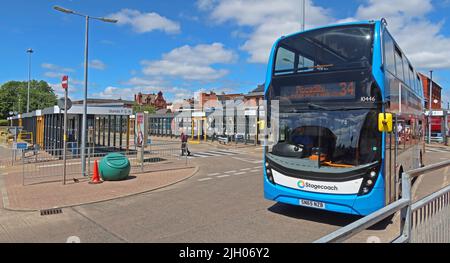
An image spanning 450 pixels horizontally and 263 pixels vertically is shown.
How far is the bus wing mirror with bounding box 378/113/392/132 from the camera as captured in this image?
17.8 feet

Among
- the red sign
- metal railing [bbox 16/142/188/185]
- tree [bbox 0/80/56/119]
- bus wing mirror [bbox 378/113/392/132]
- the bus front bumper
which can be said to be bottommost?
metal railing [bbox 16/142/188/185]

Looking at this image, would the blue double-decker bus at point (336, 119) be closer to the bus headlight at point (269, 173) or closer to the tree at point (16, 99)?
the bus headlight at point (269, 173)

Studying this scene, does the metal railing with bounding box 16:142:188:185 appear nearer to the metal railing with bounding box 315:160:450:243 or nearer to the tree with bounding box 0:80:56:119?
the metal railing with bounding box 315:160:450:243

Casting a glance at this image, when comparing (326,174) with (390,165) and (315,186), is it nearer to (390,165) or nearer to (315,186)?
(315,186)

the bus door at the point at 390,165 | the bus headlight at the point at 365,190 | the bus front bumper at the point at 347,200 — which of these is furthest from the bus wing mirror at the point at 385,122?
the bus headlight at the point at 365,190

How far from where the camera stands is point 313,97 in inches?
253

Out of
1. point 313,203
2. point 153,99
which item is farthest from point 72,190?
point 153,99

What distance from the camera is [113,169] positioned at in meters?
11.2

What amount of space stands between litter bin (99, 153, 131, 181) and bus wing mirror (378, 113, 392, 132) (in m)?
8.79

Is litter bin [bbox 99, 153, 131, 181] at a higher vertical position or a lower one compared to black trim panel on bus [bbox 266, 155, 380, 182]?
lower

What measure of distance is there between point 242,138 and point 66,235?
26.7 metres

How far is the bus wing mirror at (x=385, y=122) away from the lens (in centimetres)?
543

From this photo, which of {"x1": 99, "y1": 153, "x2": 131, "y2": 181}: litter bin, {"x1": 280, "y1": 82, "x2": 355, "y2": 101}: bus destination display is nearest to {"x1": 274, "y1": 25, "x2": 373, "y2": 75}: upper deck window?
{"x1": 280, "y1": 82, "x2": 355, "y2": 101}: bus destination display
